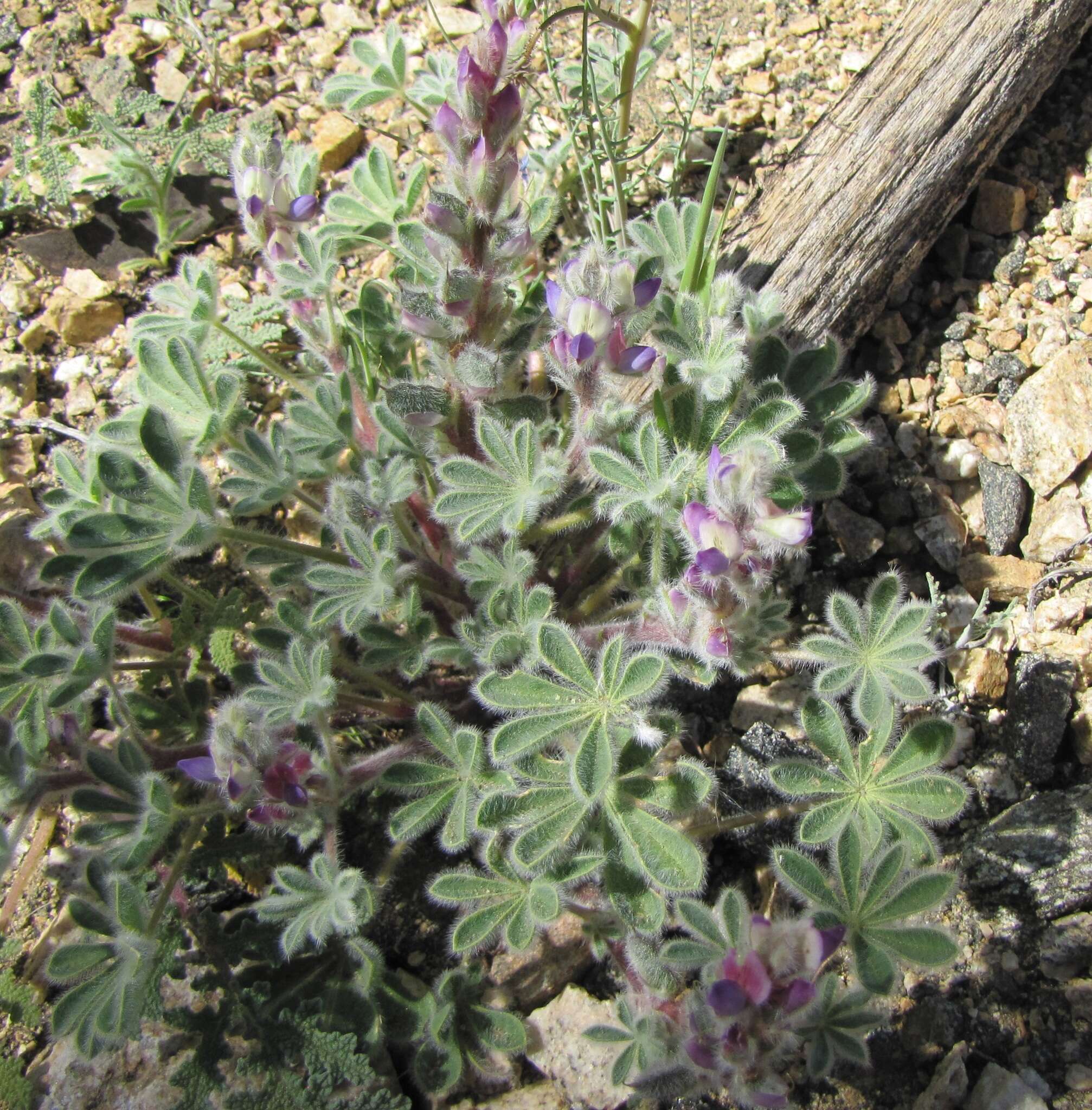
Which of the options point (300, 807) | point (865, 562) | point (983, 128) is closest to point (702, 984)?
point (300, 807)

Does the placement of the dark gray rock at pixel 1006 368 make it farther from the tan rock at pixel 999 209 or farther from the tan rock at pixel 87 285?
the tan rock at pixel 87 285

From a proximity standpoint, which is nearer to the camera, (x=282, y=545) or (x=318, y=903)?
(x=318, y=903)

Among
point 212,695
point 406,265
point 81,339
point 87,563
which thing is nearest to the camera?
point 87,563

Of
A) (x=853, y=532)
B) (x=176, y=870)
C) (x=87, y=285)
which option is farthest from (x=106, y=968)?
(x=87, y=285)

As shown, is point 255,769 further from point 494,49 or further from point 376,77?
point 376,77

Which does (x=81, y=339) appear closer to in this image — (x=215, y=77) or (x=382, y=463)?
(x=215, y=77)

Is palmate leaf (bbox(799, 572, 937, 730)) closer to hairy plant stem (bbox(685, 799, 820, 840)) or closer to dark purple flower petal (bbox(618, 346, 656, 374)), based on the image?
hairy plant stem (bbox(685, 799, 820, 840))

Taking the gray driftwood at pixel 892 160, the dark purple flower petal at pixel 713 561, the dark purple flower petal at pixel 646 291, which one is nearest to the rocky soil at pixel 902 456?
the gray driftwood at pixel 892 160
